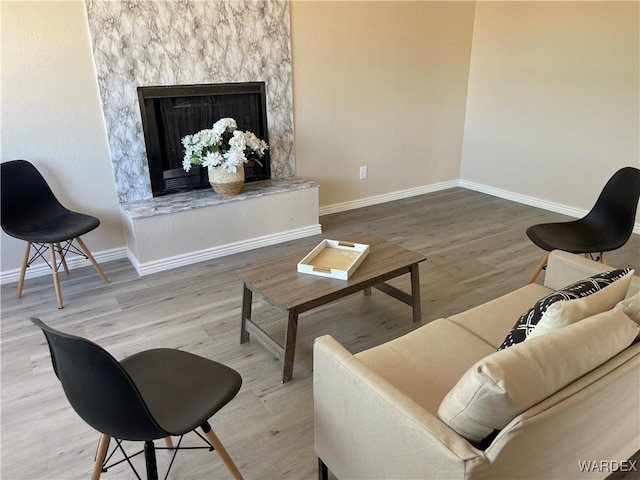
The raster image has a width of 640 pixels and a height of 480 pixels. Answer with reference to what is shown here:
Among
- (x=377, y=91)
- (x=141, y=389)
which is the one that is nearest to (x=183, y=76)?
(x=377, y=91)

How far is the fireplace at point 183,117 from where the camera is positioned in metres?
3.44

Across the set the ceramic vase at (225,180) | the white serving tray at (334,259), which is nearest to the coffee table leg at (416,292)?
the white serving tray at (334,259)

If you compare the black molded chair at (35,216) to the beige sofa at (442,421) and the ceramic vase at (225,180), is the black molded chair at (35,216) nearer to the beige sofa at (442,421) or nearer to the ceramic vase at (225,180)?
the ceramic vase at (225,180)

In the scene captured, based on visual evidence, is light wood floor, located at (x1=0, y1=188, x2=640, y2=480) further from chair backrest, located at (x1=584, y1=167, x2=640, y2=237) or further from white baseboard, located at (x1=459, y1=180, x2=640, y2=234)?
chair backrest, located at (x1=584, y1=167, x2=640, y2=237)

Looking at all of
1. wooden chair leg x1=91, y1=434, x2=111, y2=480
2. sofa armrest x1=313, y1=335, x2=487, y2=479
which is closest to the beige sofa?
sofa armrest x1=313, y1=335, x2=487, y2=479

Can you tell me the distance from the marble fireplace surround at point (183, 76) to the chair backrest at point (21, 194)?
A: 501mm

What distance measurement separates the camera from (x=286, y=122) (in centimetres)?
403

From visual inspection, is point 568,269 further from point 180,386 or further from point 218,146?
point 218,146

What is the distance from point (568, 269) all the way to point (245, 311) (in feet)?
5.29

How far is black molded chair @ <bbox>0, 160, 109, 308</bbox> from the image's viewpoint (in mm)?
2855

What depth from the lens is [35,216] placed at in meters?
3.06

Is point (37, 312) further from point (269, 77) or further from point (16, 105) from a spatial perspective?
→ point (269, 77)

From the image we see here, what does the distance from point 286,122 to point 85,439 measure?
2918mm

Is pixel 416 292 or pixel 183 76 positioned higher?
pixel 183 76
